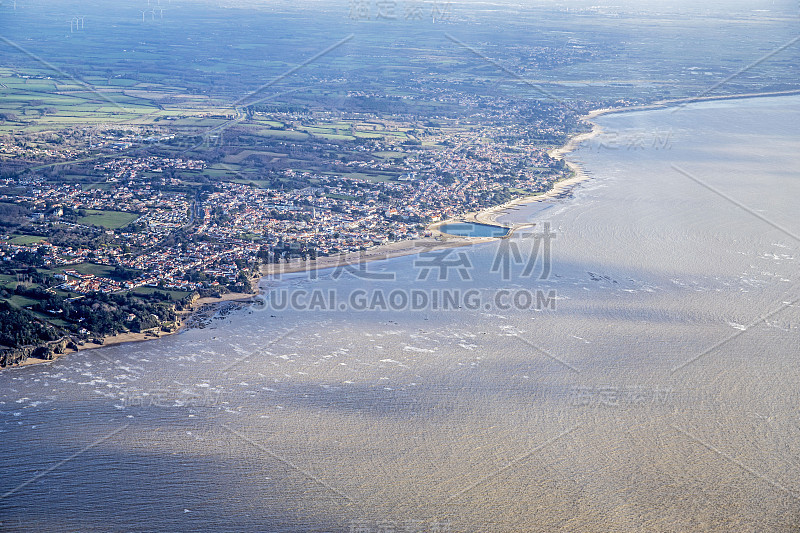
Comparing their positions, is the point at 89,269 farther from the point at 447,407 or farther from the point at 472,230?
the point at 472,230

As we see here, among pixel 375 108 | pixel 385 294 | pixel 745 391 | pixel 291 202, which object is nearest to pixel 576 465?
pixel 745 391

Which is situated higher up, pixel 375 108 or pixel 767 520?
pixel 375 108

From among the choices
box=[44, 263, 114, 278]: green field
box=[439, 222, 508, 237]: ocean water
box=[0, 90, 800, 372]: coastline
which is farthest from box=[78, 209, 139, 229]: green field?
box=[439, 222, 508, 237]: ocean water

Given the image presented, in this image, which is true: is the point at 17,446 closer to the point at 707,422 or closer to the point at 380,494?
the point at 380,494

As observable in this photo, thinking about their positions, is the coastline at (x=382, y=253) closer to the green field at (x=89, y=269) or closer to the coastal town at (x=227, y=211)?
the coastal town at (x=227, y=211)

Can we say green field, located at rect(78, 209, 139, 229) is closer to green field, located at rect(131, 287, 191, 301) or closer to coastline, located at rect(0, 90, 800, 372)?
green field, located at rect(131, 287, 191, 301)

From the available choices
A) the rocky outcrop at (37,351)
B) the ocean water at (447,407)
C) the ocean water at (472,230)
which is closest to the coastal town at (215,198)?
the rocky outcrop at (37,351)
